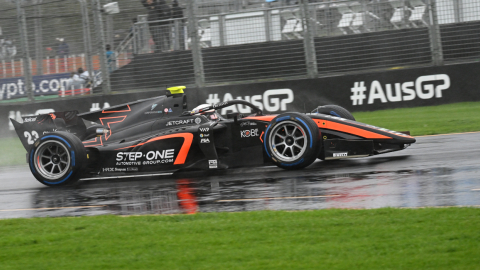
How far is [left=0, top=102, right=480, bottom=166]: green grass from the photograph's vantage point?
449 inches

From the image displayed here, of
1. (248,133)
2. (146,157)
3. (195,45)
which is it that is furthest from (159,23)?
(248,133)

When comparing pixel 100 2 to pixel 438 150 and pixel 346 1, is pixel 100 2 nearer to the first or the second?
pixel 346 1

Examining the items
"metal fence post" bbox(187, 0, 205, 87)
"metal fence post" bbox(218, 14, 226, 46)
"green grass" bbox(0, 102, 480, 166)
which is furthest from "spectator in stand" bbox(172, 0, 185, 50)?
"green grass" bbox(0, 102, 480, 166)

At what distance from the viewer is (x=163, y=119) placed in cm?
891

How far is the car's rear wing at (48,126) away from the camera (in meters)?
9.46

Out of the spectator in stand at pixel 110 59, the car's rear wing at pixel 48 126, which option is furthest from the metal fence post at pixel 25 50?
the car's rear wing at pixel 48 126

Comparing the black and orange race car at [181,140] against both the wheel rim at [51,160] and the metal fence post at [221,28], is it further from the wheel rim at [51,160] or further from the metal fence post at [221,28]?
the metal fence post at [221,28]

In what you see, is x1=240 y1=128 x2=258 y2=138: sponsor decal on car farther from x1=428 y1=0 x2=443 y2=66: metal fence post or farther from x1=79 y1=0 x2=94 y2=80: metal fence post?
x1=79 y1=0 x2=94 y2=80: metal fence post

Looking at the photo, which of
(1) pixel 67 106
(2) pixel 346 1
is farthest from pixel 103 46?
(2) pixel 346 1

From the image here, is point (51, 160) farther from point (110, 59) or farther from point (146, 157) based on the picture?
point (110, 59)

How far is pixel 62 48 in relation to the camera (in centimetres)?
1605

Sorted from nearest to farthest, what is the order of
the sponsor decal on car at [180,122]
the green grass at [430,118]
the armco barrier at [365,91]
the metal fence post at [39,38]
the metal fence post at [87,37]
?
the sponsor decal on car at [180,122], the green grass at [430,118], the armco barrier at [365,91], the metal fence post at [87,37], the metal fence post at [39,38]

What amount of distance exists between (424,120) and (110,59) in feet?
26.0

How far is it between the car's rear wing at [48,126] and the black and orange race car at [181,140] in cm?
2
